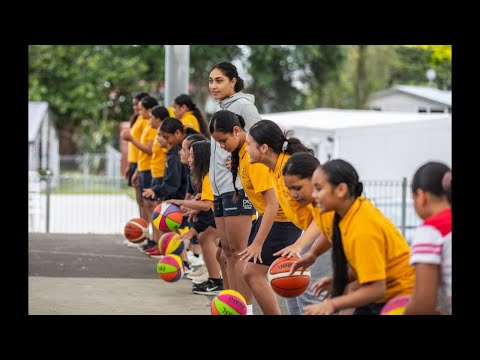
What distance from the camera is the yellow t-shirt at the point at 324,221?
5.85m

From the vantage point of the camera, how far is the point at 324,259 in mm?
13430

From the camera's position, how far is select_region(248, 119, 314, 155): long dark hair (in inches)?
280

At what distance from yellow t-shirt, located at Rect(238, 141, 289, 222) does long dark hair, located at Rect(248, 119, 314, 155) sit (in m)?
0.39

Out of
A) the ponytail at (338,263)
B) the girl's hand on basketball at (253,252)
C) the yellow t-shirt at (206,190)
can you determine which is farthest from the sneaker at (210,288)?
the ponytail at (338,263)

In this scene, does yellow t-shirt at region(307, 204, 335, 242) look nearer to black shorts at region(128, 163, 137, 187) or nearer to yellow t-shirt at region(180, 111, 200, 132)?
yellow t-shirt at region(180, 111, 200, 132)

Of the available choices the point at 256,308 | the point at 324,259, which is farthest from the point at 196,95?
the point at 256,308

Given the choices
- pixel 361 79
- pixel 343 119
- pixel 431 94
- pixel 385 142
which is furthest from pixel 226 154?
pixel 361 79

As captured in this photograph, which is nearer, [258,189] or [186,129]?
[258,189]

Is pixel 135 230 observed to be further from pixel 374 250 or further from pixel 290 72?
pixel 290 72

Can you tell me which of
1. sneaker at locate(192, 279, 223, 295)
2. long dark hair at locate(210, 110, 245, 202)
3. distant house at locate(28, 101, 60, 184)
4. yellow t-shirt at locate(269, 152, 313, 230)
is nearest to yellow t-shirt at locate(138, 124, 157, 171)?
sneaker at locate(192, 279, 223, 295)

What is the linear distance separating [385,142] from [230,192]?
19.7 meters

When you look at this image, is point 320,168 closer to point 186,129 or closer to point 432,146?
point 186,129
